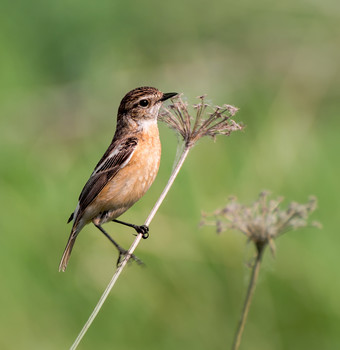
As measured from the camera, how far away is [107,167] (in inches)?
135

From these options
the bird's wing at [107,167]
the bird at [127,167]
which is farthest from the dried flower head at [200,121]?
the bird's wing at [107,167]

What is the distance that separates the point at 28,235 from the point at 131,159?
273cm

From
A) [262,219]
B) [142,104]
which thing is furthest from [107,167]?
[262,219]

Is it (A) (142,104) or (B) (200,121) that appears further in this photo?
(A) (142,104)

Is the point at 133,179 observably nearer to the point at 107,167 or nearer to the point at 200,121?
the point at 107,167

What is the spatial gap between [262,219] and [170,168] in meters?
3.15

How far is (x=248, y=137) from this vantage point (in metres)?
6.90

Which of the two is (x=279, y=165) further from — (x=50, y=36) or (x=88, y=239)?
(x=50, y=36)

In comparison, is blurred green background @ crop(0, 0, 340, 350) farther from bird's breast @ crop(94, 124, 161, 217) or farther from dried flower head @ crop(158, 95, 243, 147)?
dried flower head @ crop(158, 95, 243, 147)

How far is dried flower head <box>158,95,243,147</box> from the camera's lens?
9.97 feet

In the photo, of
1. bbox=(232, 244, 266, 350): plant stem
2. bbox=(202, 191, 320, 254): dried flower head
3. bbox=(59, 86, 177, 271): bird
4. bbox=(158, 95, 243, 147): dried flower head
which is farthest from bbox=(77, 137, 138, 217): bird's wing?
bbox=(232, 244, 266, 350): plant stem

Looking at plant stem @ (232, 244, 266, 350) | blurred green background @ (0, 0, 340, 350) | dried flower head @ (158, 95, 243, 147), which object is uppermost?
blurred green background @ (0, 0, 340, 350)

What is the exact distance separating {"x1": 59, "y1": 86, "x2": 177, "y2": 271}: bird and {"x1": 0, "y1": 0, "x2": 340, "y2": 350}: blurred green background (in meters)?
0.96

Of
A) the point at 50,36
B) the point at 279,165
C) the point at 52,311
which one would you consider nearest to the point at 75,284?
the point at 52,311
